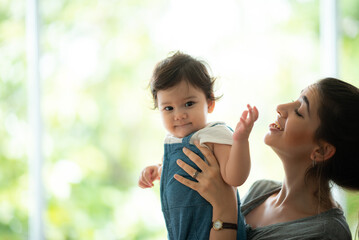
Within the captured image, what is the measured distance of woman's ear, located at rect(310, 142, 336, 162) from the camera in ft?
4.90

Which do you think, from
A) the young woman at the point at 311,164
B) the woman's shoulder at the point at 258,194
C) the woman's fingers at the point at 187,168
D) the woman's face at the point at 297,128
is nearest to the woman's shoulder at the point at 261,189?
the woman's shoulder at the point at 258,194

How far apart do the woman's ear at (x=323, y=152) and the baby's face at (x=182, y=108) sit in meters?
0.41

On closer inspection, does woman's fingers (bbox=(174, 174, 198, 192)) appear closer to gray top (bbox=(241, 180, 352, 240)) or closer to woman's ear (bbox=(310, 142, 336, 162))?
gray top (bbox=(241, 180, 352, 240))

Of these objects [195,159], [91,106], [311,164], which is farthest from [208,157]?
[91,106]

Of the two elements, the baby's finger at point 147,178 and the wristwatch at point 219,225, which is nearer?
the wristwatch at point 219,225

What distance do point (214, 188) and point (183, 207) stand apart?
0.43 feet

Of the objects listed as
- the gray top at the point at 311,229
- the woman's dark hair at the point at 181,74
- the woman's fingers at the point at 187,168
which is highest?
the woman's dark hair at the point at 181,74

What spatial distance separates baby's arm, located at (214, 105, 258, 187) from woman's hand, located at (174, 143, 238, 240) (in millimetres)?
47

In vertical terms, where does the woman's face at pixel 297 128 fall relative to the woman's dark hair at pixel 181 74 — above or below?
below

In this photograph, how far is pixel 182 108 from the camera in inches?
61.1

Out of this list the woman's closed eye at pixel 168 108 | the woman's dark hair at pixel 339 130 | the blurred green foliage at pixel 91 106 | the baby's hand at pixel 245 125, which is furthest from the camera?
the blurred green foliage at pixel 91 106

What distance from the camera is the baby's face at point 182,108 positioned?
1.54m

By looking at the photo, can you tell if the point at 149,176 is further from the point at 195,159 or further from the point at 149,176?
the point at 195,159

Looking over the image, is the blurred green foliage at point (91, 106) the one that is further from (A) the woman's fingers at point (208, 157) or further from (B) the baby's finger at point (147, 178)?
(A) the woman's fingers at point (208, 157)
